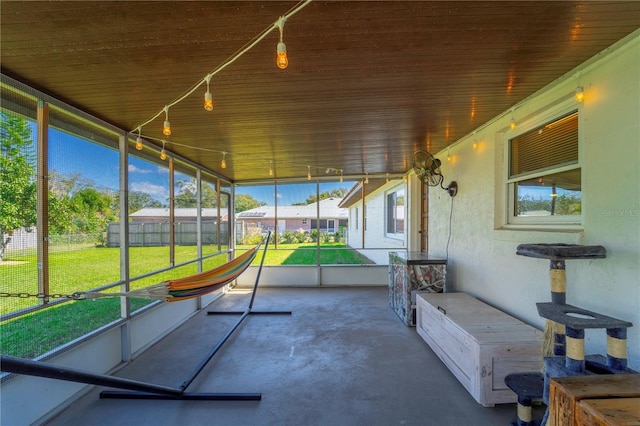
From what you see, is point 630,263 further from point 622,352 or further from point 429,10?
point 429,10

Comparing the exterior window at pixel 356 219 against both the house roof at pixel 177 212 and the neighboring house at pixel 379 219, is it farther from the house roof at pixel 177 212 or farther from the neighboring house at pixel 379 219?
the house roof at pixel 177 212

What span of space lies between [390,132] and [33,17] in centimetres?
313

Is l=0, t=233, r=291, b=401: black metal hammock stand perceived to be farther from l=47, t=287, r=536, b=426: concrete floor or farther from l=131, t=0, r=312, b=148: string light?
l=131, t=0, r=312, b=148: string light

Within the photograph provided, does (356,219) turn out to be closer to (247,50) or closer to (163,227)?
(163,227)

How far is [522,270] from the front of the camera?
2762 millimetres

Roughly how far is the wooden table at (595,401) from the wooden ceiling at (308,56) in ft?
5.96

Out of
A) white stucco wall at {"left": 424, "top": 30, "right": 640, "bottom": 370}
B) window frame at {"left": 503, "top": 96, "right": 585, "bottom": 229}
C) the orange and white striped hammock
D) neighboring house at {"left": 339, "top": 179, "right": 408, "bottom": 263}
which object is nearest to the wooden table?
white stucco wall at {"left": 424, "top": 30, "right": 640, "bottom": 370}

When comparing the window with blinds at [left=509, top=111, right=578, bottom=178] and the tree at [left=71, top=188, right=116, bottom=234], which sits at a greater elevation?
the window with blinds at [left=509, top=111, right=578, bottom=178]

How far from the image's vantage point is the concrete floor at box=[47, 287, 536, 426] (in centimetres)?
223

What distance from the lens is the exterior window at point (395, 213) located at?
714 centimetres

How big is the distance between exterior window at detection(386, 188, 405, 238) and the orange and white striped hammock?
4426mm

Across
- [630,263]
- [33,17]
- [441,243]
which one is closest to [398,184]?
[441,243]

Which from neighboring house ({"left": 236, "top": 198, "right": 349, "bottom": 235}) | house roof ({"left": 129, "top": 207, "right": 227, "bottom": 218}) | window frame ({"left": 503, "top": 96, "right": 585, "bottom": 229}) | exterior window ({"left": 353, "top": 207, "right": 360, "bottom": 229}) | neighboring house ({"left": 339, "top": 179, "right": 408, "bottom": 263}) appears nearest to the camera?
window frame ({"left": 503, "top": 96, "right": 585, "bottom": 229})

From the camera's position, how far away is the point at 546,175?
8.63 ft
